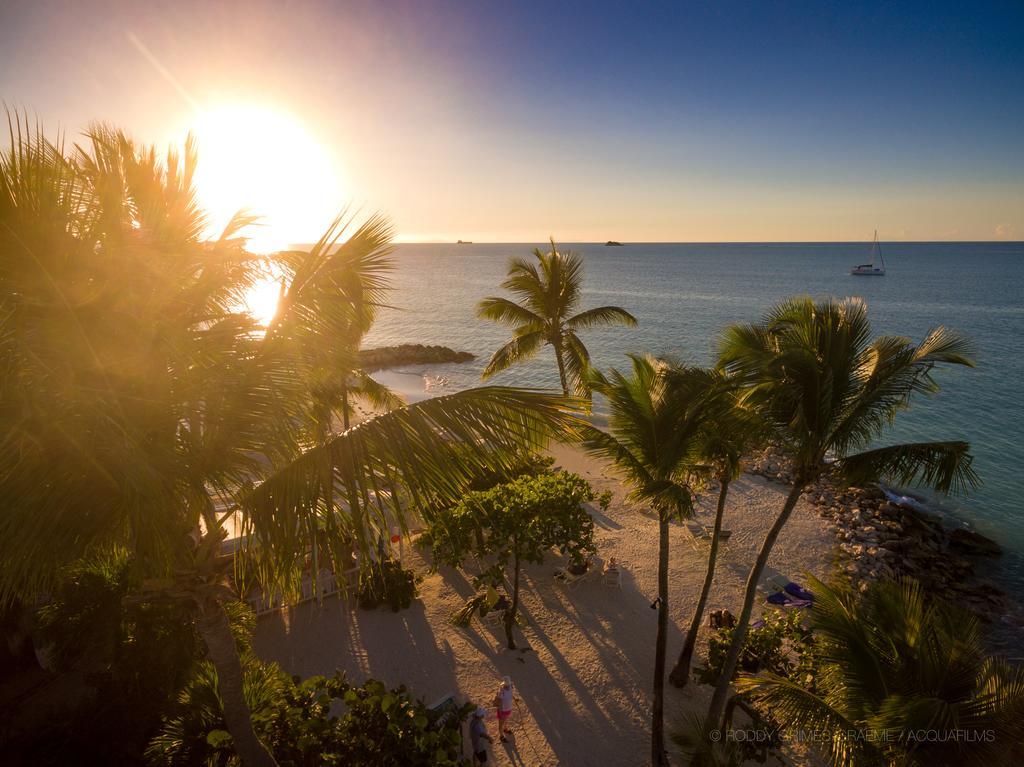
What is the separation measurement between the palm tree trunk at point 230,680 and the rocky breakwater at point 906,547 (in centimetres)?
1394

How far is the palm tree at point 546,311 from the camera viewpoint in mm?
16953

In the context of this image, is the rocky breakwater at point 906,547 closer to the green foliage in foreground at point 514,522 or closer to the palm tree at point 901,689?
the green foliage in foreground at point 514,522

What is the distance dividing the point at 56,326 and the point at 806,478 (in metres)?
7.87

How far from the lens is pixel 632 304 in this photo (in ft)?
250

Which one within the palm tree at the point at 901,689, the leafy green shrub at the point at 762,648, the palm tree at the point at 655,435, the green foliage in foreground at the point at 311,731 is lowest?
the leafy green shrub at the point at 762,648

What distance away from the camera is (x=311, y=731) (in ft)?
19.8

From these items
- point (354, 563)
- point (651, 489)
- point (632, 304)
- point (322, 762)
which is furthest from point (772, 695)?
point (632, 304)

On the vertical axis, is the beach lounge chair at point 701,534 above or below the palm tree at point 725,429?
below

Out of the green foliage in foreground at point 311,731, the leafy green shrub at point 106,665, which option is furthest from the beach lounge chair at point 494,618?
the leafy green shrub at point 106,665

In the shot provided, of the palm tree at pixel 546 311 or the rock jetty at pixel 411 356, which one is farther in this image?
the rock jetty at pixel 411 356

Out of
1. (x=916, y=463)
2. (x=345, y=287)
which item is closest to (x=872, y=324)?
(x=916, y=463)

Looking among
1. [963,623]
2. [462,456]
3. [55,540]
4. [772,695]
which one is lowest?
[772,695]

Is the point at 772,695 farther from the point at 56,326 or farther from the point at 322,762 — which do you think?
the point at 56,326

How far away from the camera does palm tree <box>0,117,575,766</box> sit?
319 cm
